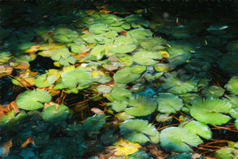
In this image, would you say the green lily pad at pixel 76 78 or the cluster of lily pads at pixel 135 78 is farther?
the green lily pad at pixel 76 78

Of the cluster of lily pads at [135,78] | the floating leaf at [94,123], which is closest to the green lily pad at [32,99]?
the cluster of lily pads at [135,78]

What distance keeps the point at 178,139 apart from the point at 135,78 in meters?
0.49

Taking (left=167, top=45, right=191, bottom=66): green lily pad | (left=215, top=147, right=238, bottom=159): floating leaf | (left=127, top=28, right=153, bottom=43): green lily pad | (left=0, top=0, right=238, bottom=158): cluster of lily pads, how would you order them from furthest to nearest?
1. (left=127, top=28, right=153, bottom=43): green lily pad
2. (left=167, top=45, right=191, bottom=66): green lily pad
3. (left=0, top=0, right=238, bottom=158): cluster of lily pads
4. (left=215, top=147, right=238, bottom=159): floating leaf

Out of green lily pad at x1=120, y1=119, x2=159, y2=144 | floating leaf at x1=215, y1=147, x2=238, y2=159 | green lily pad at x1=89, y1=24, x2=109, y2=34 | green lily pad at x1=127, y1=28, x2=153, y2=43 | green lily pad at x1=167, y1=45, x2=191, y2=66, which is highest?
green lily pad at x1=89, y1=24, x2=109, y2=34

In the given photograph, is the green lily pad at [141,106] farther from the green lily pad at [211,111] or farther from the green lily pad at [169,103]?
the green lily pad at [211,111]

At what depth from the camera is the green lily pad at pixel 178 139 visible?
1080mm

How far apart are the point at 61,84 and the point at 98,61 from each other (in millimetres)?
315

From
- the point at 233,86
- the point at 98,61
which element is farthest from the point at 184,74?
the point at 98,61

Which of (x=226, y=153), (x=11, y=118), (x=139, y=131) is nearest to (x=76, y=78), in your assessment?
(x=11, y=118)

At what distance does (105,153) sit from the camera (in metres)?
1.09

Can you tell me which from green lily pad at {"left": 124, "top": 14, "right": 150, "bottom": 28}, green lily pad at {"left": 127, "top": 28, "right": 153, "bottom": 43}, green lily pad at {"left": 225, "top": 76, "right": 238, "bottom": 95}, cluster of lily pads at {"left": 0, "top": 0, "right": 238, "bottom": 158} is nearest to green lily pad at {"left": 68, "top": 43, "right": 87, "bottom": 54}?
cluster of lily pads at {"left": 0, "top": 0, "right": 238, "bottom": 158}

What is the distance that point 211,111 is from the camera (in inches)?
48.4

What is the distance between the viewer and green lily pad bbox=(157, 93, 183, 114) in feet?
4.14

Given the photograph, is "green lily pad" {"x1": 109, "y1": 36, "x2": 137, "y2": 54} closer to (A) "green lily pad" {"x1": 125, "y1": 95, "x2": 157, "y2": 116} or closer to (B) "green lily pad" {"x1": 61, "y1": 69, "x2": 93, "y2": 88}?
(B) "green lily pad" {"x1": 61, "y1": 69, "x2": 93, "y2": 88}
